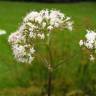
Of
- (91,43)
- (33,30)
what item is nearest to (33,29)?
(33,30)

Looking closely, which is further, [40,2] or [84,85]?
[40,2]

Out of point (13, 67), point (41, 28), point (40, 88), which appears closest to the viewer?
point (41, 28)

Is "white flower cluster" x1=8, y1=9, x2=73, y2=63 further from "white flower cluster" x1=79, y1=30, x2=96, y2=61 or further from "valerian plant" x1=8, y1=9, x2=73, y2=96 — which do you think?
"white flower cluster" x1=79, y1=30, x2=96, y2=61

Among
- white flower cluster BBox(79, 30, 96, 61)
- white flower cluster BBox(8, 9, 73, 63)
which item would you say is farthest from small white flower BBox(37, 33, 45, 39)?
white flower cluster BBox(79, 30, 96, 61)

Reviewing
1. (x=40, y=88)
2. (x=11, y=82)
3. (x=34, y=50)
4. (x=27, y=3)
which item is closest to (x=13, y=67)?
(x=11, y=82)

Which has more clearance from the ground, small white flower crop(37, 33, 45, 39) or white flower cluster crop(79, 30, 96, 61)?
small white flower crop(37, 33, 45, 39)

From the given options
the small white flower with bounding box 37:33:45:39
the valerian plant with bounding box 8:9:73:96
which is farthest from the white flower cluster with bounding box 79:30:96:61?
the small white flower with bounding box 37:33:45:39

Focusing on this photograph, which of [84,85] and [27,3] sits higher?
[27,3]

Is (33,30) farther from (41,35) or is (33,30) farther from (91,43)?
(91,43)

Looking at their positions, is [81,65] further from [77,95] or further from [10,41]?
[10,41]
